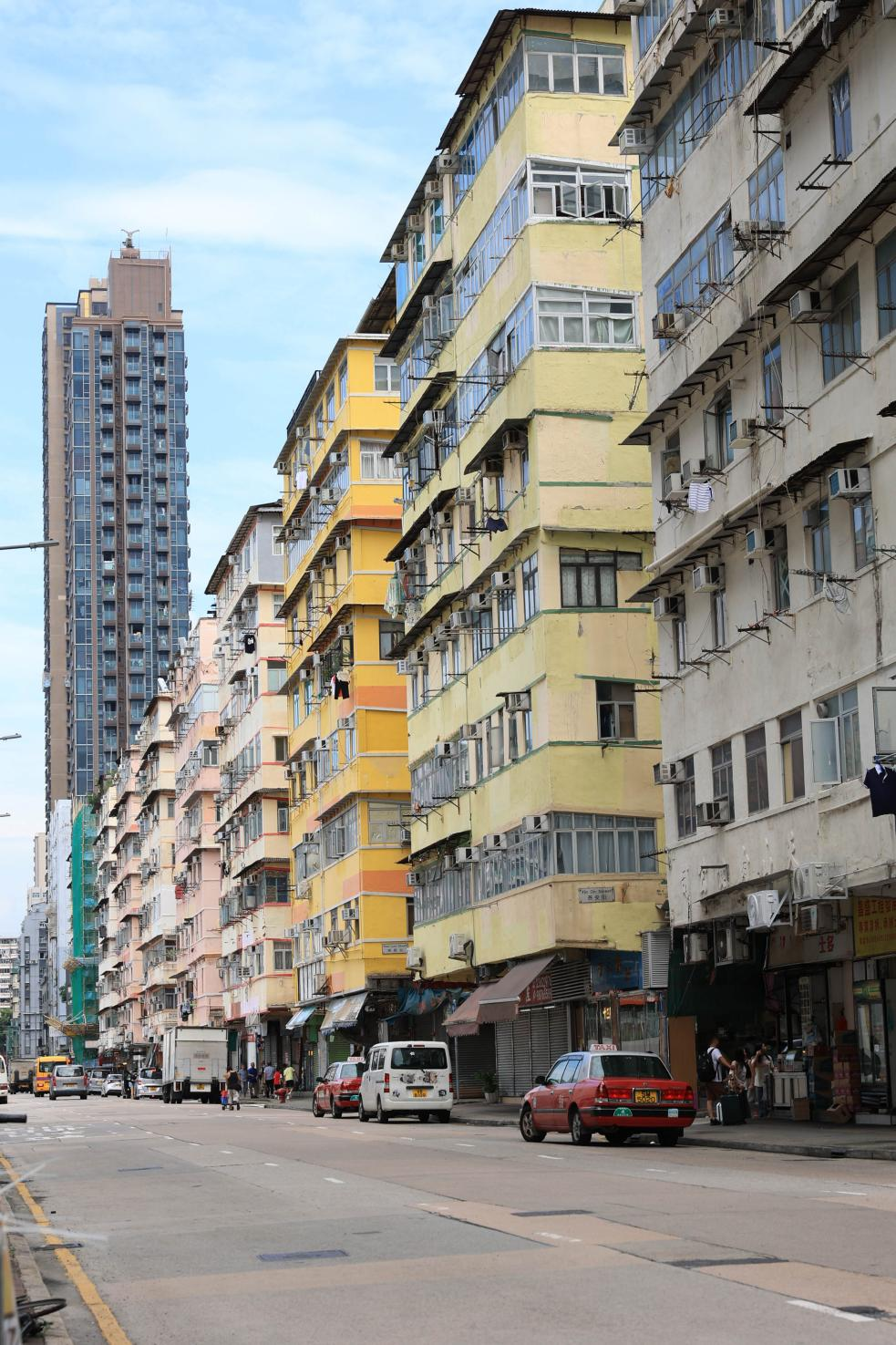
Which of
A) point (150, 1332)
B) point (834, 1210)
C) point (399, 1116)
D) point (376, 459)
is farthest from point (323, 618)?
point (150, 1332)

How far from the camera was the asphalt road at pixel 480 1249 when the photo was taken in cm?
1054

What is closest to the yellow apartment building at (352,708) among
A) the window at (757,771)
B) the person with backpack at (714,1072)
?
the person with backpack at (714,1072)

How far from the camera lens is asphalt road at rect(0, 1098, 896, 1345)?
34.6 ft

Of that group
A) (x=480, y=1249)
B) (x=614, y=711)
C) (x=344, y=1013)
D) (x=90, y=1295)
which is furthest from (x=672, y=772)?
(x=344, y=1013)

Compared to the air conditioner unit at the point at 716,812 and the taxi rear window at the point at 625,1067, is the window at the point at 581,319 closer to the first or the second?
the air conditioner unit at the point at 716,812

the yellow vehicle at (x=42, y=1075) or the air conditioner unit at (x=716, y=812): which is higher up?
the air conditioner unit at (x=716, y=812)

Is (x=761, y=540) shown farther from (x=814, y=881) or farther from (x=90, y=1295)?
(x=90, y=1295)

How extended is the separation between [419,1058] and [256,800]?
4358cm

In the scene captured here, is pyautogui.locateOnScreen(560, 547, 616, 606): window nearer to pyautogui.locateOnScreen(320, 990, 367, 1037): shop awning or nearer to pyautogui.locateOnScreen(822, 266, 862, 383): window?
pyautogui.locateOnScreen(822, 266, 862, 383): window

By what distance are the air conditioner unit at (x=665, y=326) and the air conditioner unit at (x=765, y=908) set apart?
414 inches

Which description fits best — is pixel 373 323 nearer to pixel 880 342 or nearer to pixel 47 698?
pixel 880 342

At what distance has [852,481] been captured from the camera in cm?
2844

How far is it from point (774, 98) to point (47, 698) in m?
168

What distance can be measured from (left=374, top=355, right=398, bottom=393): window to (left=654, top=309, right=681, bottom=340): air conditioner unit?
31536mm
